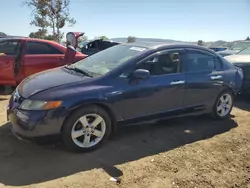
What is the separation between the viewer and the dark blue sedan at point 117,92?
12.4ft

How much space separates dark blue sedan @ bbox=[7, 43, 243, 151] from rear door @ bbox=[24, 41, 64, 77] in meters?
2.62

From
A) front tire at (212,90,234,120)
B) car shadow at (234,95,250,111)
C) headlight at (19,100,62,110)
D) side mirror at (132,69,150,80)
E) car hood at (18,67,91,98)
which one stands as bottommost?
car shadow at (234,95,250,111)

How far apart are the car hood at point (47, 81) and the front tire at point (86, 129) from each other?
1.61 feet

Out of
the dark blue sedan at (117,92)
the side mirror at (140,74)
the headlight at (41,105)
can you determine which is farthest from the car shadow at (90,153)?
the side mirror at (140,74)

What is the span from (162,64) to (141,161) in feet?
5.37

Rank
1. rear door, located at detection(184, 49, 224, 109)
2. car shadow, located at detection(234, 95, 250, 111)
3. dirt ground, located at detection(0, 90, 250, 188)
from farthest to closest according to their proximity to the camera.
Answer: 1. car shadow, located at detection(234, 95, 250, 111)
2. rear door, located at detection(184, 49, 224, 109)
3. dirt ground, located at detection(0, 90, 250, 188)

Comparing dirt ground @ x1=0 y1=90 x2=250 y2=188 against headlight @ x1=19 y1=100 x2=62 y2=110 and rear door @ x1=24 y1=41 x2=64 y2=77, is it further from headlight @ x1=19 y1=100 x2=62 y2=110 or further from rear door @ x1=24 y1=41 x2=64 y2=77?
rear door @ x1=24 y1=41 x2=64 y2=77

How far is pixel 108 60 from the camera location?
188 inches

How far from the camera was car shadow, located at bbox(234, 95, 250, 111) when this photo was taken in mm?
6929

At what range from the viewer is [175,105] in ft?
16.0

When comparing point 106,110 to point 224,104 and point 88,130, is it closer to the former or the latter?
point 88,130

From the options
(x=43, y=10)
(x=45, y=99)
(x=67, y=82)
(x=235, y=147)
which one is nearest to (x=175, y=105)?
(x=235, y=147)

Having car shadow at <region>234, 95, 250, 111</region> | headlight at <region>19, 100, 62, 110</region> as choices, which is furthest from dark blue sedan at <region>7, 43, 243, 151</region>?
car shadow at <region>234, 95, 250, 111</region>

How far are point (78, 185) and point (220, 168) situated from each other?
5.96 feet
